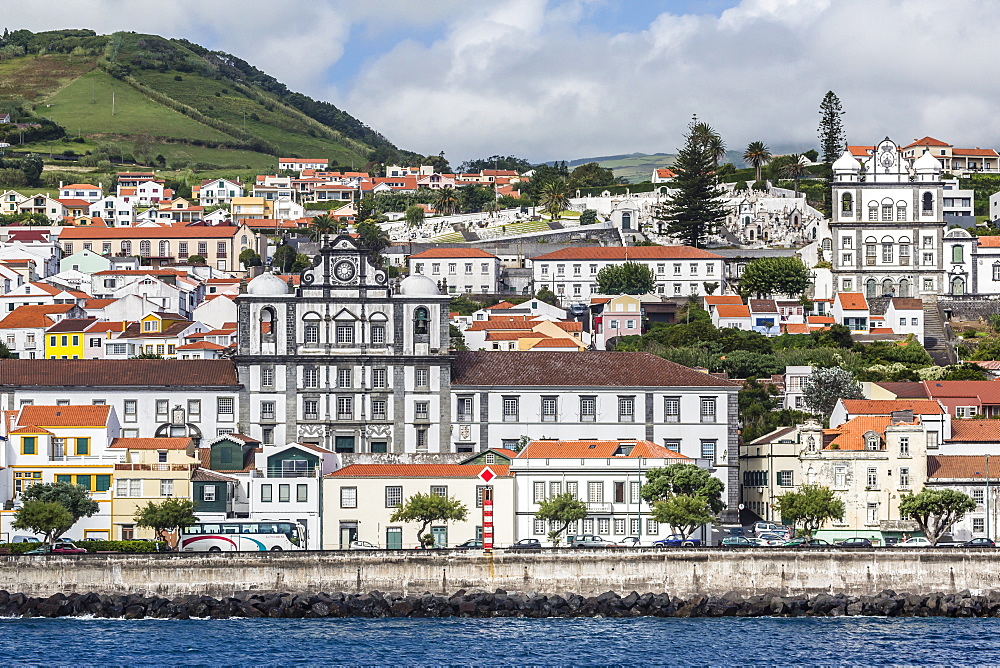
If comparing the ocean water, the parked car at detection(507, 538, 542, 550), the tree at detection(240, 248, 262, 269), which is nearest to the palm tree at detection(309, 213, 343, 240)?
the tree at detection(240, 248, 262, 269)

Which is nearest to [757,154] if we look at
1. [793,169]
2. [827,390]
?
[793,169]

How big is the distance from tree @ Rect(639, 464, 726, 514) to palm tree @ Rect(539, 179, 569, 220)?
75.6 meters

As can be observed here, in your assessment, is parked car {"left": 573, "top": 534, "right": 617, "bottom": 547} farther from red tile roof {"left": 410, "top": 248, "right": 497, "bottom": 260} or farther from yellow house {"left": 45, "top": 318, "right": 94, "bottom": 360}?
red tile roof {"left": 410, "top": 248, "right": 497, "bottom": 260}

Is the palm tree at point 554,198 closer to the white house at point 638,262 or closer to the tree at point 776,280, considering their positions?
the white house at point 638,262

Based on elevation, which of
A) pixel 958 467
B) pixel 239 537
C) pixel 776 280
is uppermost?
pixel 776 280

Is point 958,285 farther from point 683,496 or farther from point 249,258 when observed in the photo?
point 683,496

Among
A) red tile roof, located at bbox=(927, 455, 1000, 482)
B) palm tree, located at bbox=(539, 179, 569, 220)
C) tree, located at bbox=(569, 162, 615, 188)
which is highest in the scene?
tree, located at bbox=(569, 162, 615, 188)

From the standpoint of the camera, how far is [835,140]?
131250 millimetres

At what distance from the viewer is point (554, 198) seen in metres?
139

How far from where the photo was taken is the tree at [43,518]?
191 feet

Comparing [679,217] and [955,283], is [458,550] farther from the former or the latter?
[679,217]

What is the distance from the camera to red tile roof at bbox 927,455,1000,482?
212 ft

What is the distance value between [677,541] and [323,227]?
74.2 metres

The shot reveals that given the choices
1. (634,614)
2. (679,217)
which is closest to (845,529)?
(634,614)
